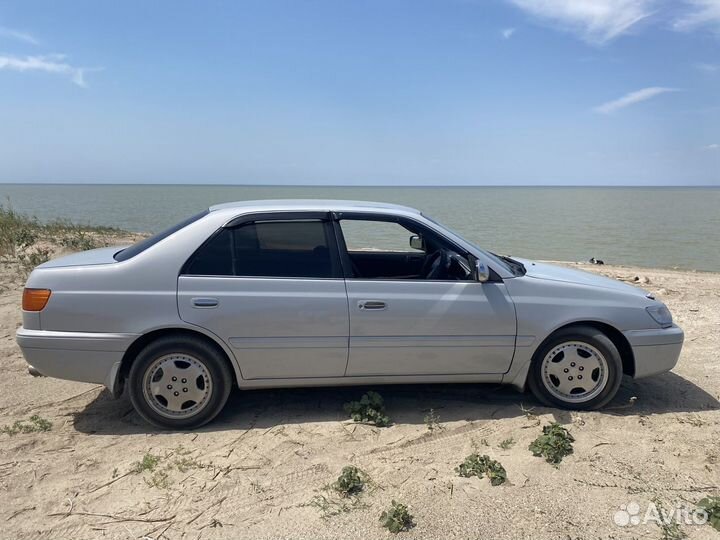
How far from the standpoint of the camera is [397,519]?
289 cm

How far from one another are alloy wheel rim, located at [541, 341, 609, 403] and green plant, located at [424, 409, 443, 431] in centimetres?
94

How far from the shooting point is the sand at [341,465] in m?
2.94

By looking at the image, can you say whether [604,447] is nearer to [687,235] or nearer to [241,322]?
[241,322]

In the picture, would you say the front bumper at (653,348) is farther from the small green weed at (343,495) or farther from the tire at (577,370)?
the small green weed at (343,495)

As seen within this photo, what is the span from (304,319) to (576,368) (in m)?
2.25

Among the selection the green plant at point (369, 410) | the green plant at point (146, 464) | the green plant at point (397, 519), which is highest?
the green plant at point (369, 410)

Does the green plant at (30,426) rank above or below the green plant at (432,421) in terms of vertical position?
below

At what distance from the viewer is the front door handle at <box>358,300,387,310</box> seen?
3984mm

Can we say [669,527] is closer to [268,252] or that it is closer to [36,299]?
[268,252]

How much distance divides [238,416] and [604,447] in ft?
9.09

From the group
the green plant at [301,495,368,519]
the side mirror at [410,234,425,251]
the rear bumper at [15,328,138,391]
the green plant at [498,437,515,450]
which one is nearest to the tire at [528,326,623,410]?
the green plant at [498,437,515,450]

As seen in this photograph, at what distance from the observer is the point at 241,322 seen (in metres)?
3.88

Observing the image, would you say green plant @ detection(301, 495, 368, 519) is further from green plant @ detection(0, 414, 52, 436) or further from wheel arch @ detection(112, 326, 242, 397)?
green plant @ detection(0, 414, 52, 436)

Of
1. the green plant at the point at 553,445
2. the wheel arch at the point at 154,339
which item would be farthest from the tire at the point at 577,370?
the wheel arch at the point at 154,339
